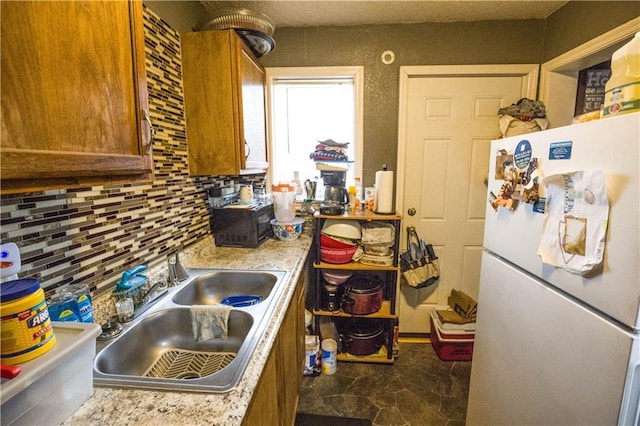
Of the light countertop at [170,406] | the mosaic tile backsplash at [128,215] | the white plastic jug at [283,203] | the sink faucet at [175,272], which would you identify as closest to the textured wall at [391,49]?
the white plastic jug at [283,203]

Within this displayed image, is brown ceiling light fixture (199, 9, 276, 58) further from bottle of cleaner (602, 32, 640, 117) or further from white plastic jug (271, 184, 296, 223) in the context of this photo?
bottle of cleaner (602, 32, 640, 117)

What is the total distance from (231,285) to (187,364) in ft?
1.40

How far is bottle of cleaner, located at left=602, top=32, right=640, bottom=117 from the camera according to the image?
2.34ft

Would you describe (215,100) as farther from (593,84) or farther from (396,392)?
(593,84)

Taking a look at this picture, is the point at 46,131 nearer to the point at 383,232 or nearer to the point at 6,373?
the point at 6,373

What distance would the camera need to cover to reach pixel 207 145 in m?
1.53

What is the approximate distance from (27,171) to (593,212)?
1.19 metres

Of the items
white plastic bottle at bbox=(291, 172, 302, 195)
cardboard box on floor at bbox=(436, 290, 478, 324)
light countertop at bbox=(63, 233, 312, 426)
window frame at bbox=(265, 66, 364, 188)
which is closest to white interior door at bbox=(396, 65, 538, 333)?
cardboard box on floor at bbox=(436, 290, 478, 324)

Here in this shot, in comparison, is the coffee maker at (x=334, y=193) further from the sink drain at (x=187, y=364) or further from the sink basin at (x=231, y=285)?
the sink drain at (x=187, y=364)

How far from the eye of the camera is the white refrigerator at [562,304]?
68 cm

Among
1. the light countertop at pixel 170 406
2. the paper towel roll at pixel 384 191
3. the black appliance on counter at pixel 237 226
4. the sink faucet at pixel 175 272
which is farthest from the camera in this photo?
the paper towel roll at pixel 384 191

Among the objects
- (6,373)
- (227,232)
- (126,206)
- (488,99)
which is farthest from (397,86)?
(6,373)

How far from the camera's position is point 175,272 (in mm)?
1273

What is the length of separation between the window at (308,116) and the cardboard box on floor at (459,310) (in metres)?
1.24
